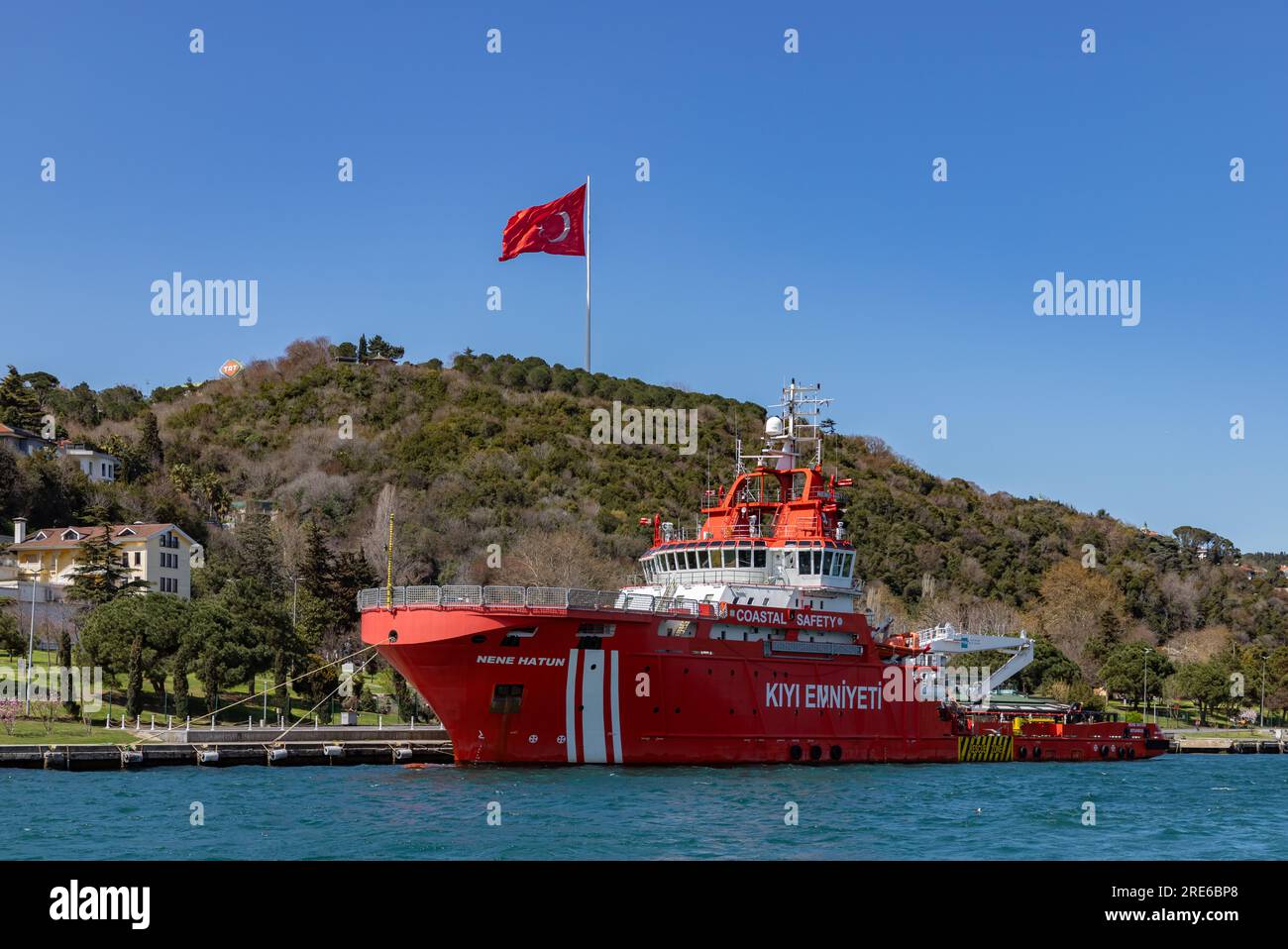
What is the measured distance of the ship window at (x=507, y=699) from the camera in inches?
1722

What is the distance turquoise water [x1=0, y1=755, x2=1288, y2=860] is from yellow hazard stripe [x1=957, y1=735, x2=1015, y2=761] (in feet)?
27.5

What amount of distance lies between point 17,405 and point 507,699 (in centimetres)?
7973

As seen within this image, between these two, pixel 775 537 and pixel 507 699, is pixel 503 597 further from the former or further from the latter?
pixel 775 537

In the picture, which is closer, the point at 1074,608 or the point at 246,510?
the point at 246,510

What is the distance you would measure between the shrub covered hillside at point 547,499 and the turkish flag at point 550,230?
83.7ft

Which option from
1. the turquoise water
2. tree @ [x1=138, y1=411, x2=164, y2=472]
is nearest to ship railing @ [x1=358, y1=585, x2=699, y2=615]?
the turquoise water

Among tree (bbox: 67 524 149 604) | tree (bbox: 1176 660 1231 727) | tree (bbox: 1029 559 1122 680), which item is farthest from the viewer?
tree (bbox: 1029 559 1122 680)

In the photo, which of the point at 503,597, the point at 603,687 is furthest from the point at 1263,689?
the point at 503,597

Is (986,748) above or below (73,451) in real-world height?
below

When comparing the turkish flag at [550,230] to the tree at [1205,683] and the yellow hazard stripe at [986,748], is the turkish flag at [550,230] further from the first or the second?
the tree at [1205,683]

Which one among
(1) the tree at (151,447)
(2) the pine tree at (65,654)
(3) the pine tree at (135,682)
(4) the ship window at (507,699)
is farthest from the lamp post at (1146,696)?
(1) the tree at (151,447)

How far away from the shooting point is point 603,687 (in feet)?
147

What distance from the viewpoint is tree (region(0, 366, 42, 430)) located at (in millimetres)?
106062

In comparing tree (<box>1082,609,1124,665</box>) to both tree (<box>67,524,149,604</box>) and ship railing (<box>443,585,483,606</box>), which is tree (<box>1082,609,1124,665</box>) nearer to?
tree (<box>67,524,149,604</box>)
